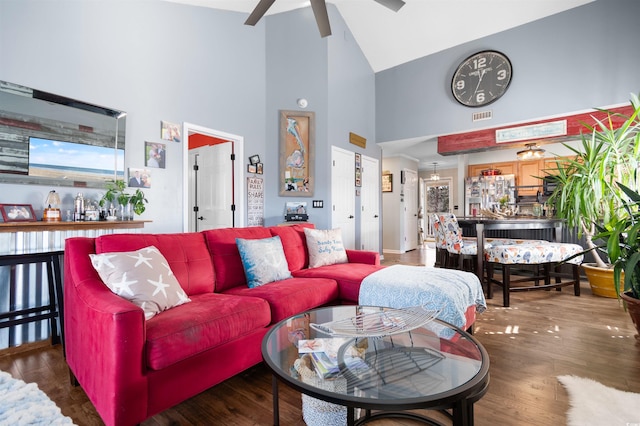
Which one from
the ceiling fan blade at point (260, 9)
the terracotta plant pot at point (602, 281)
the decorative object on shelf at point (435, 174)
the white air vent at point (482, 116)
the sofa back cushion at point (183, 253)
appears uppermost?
the ceiling fan blade at point (260, 9)

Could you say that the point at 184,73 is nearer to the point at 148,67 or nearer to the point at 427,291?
the point at 148,67

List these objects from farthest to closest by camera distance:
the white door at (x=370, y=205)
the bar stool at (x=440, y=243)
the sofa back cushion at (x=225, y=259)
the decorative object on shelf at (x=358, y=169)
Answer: the white door at (x=370, y=205)
the decorative object on shelf at (x=358, y=169)
the bar stool at (x=440, y=243)
the sofa back cushion at (x=225, y=259)

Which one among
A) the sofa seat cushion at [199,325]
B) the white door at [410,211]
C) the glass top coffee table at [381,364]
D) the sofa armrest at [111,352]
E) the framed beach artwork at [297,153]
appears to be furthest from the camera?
the white door at [410,211]

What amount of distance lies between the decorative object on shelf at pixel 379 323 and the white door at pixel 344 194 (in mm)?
3533

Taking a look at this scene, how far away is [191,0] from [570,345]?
4956 millimetres

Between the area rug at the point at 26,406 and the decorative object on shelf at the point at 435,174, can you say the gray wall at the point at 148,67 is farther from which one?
the decorative object on shelf at the point at 435,174

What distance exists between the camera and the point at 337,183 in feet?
17.2

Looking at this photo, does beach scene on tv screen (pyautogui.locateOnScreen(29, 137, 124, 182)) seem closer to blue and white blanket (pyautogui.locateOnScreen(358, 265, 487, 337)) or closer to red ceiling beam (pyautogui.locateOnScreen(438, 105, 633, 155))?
blue and white blanket (pyautogui.locateOnScreen(358, 265, 487, 337))

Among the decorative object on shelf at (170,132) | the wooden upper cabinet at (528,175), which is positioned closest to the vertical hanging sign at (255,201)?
the decorative object on shelf at (170,132)

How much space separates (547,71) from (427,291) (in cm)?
445

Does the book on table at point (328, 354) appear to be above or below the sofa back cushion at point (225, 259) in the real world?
below

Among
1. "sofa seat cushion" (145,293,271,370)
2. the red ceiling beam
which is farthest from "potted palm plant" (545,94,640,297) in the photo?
"sofa seat cushion" (145,293,271,370)

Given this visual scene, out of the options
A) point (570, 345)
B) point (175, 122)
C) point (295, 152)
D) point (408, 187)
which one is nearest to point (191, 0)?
point (175, 122)

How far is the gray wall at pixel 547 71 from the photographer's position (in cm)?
409
